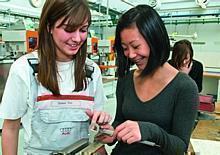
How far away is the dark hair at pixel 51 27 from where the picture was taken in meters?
0.84

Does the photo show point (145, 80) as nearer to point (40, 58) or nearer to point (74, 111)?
point (74, 111)

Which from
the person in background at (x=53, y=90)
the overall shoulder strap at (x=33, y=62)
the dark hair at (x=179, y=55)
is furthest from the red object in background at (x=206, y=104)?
the overall shoulder strap at (x=33, y=62)

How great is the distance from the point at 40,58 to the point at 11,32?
57.0 inches

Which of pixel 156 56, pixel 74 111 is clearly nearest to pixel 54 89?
pixel 74 111

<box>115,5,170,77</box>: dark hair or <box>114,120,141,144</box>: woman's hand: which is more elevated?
<box>115,5,170,77</box>: dark hair

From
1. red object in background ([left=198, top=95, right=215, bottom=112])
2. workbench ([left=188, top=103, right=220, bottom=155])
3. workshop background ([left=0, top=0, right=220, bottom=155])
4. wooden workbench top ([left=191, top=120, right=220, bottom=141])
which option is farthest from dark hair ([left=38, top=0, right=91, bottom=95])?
workshop background ([left=0, top=0, right=220, bottom=155])

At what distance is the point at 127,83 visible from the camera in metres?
0.99

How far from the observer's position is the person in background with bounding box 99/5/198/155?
0.78 m

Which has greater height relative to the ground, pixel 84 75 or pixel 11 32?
pixel 11 32

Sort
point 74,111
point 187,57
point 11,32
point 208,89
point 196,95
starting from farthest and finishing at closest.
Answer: point 208,89
point 187,57
point 11,32
point 74,111
point 196,95

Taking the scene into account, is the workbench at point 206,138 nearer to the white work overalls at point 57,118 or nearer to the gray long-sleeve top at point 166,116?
the gray long-sleeve top at point 166,116

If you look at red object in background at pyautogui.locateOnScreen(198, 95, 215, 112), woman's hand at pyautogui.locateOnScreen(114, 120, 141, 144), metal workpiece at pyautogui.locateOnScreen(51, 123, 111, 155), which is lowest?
red object in background at pyautogui.locateOnScreen(198, 95, 215, 112)

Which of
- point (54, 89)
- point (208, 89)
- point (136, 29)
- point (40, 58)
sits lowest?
point (208, 89)

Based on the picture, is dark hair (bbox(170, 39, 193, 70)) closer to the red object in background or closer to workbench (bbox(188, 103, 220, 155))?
the red object in background
